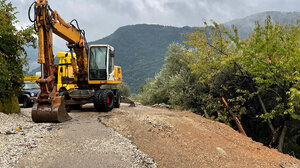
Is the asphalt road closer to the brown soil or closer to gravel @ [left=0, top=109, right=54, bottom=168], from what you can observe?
gravel @ [left=0, top=109, right=54, bottom=168]

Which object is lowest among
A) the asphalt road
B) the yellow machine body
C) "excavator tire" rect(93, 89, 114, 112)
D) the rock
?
the rock

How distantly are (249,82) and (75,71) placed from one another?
32.1 ft

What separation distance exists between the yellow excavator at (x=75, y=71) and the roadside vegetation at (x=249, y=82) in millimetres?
5158

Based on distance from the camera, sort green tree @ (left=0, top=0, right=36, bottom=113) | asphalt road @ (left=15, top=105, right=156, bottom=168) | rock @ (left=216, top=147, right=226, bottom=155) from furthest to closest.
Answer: green tree @ (left=0, top=0, right=36, bottom=113)
rock @ (left=216, top=147, right=226, bottom=155)
asphalt road @ (left=15, top=105, right=156, bottom=168)

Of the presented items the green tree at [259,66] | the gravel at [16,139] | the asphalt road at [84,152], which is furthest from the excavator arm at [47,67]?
the green tree at [259,66]

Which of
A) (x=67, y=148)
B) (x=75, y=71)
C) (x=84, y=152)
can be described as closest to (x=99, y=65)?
(x=75, y=71)

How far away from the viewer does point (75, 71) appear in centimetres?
1073

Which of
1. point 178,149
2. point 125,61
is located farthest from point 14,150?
point 125,61

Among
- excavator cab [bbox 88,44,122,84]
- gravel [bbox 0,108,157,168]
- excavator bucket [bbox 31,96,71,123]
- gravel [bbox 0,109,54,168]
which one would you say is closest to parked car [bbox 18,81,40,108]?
excavator cab [bbox 88,44,122,84]

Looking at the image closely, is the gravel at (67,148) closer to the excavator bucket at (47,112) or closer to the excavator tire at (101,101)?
the excavator bucket at (47,112)

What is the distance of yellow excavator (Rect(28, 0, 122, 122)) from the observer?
6836 millimetres

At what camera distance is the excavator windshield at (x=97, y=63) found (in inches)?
409

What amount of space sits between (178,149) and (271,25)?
8.45m

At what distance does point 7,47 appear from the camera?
8648 millimetres
